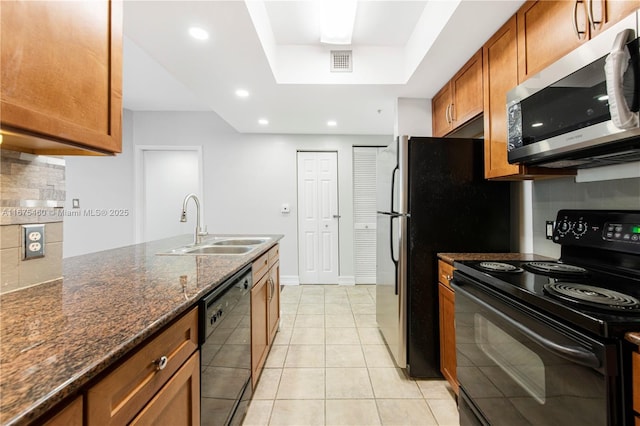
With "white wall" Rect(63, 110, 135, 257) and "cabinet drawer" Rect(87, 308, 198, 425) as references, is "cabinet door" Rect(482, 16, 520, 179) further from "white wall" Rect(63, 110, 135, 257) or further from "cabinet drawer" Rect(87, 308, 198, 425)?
"white wall" Rect(63, 110, 135, 257)

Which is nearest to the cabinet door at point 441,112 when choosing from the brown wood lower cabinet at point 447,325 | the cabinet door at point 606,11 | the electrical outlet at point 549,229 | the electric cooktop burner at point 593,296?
the electrical outlet at point 549,229

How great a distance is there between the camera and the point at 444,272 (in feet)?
5.51

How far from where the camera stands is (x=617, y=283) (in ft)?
3.29

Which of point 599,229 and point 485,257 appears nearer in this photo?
point 599,229

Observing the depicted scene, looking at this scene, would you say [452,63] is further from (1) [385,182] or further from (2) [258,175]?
(2) [258,175]

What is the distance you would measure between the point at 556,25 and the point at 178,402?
2156mm

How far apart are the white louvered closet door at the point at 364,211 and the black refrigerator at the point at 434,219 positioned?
230 cm

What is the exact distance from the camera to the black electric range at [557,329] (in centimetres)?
68

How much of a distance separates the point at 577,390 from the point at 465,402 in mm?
725

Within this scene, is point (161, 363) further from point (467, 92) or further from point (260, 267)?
point (467, 92)

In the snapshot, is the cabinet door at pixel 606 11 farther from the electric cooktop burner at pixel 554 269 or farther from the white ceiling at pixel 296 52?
the electric cooktop burner at pixel 554 269

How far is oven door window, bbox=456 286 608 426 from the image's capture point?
71cm

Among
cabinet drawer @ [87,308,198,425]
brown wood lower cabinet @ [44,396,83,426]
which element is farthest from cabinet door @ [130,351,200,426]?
brown wood lower cabinet @ [44,396,83,426]

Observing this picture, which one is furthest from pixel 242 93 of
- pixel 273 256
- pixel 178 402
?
pixel 178 402
